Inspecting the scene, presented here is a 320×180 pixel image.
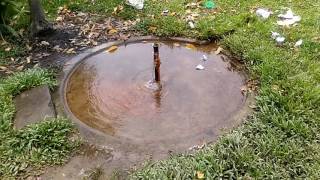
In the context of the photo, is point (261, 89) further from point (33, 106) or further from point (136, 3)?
point (136, 3)

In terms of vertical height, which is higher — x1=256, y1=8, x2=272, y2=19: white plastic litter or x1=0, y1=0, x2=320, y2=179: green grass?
x1=256, y1=8, x2=272, y2=19: white plastic litter

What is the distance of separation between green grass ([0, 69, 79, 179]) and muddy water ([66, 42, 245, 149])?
1.15 feet

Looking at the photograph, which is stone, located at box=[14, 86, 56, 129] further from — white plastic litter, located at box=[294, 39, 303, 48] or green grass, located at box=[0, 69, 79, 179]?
white plastic litter, located at box=[294, 39, 303, 48]

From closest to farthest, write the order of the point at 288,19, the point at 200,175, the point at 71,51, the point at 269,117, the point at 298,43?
the point at 200,175 < the point at 269,117 < the point at 298,43 < the point at 71,51 < the point at 288,19

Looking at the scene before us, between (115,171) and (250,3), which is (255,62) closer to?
(250,3)

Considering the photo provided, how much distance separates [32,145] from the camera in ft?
13.6

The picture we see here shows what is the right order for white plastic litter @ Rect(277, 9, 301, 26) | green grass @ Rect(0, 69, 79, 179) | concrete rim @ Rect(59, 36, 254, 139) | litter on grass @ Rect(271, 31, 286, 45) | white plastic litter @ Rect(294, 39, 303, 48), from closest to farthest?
green grass @ Rect(0, 69, 79, 179) < concrete rim @ Rect(59, 36, 254, 139) < white plastic litter @ Rect(294, 39, 303, 48) < litter on grass @ Rect(271, 31, 286, 45) < white plastic litter @ Rect(277, 9, 301, 26)

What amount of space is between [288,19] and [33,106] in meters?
3.79

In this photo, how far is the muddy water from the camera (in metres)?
4.31

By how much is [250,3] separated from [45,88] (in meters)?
3.55

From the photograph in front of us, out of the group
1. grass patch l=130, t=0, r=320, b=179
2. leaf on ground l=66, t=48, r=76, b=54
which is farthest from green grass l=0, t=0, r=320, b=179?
leaf on ground l=66, t=48, r=76, b=54

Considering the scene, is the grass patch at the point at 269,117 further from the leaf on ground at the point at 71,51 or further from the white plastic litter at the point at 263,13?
the leaf on ground at the point at 71,51

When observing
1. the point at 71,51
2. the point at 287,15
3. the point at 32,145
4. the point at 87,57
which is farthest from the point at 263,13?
the point at 32,145

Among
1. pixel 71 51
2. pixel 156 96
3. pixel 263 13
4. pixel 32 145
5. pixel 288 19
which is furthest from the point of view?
pixel 263 13
